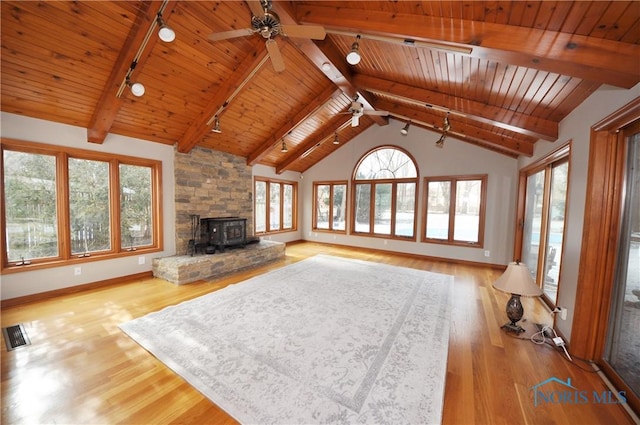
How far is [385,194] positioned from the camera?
678cm

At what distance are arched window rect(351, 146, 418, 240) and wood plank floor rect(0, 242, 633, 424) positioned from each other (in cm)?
348

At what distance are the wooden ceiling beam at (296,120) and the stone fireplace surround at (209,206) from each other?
0.53 meters

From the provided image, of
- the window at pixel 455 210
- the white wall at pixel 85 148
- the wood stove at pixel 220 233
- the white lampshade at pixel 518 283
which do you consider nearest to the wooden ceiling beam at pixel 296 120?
the wood stove at pixel 220 233

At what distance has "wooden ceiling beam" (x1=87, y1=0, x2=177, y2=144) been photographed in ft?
7.83

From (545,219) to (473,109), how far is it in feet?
6.96

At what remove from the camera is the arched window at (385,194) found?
636 centimetres

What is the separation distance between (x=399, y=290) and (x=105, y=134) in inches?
208

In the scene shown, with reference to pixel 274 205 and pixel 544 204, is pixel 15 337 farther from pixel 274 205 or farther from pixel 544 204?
pixel 544 204

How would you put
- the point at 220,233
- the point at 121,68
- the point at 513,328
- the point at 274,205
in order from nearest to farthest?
the point at 513,328
the point at 121,68
the point at 220,233
the point at 274,205

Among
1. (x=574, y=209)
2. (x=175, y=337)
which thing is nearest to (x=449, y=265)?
(x=574, y=209)

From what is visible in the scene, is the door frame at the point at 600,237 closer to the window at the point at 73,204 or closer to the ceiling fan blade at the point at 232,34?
the ceiling fan blade at the point at 232,34

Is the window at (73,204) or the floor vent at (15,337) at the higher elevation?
the window at (73,204)

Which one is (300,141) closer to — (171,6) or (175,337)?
(171,6)
